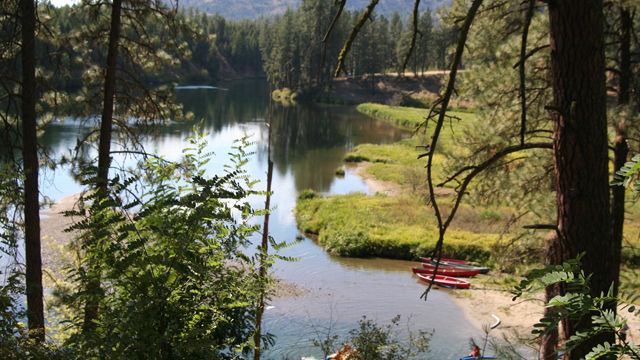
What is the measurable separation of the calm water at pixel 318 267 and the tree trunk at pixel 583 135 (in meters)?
3.61

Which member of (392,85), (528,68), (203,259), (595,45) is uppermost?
(392,85)

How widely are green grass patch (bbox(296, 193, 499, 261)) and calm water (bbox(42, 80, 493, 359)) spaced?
0.60 m

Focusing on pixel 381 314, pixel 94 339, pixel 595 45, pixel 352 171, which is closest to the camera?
pixel 94 339

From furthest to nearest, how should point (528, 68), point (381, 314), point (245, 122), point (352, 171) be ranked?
point (245, 122), point (352, 171), point (381, 314), point (528, 68)

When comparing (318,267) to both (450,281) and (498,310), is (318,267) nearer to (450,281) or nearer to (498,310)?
(450,281)

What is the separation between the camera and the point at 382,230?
20375 millimetres

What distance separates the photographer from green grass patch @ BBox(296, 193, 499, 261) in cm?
1902

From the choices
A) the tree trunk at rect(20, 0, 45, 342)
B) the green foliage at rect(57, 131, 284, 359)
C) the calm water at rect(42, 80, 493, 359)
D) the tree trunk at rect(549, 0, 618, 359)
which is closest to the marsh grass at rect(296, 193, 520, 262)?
the calm water at rect(42, 80, 493, 359)

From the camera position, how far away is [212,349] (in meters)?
3.05

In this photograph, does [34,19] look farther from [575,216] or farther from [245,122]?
[245,122]

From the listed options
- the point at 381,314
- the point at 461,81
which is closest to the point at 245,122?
the point at 381,314

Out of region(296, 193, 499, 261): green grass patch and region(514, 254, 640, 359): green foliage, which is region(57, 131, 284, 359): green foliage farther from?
region(296, 193, 499, 261): green grass patch

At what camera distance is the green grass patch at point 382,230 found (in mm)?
19016

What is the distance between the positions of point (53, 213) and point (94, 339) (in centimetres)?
2101
